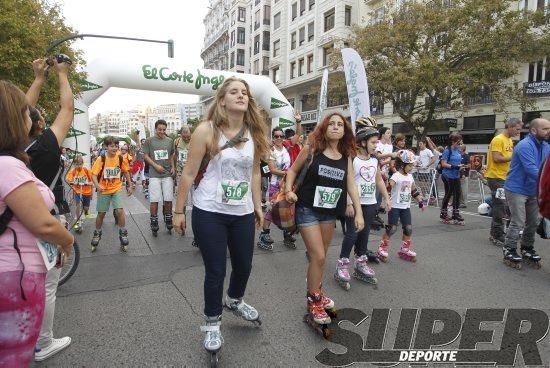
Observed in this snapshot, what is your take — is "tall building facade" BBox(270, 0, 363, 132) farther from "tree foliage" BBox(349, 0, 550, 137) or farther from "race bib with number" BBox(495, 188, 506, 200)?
"race bib with number" BBox(495, 188, 506, 200)

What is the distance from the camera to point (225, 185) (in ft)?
8.93

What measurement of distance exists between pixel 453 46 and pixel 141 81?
15.0m

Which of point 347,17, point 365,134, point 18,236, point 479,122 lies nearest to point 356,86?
point 365,134

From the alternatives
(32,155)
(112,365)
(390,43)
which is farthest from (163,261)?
(390,43)

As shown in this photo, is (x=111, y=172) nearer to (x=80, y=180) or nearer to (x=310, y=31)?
(x=80, y=180)

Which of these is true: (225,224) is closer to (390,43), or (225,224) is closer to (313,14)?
(390,43)

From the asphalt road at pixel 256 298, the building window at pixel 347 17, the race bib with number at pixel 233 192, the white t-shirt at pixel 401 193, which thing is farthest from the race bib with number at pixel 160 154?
the building window at pixel 347 17

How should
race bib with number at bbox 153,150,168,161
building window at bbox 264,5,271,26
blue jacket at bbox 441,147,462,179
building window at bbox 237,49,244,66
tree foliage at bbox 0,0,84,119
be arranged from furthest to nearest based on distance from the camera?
1. building window at bbox 237,49,244,66
2. building window at bbox 264,5,271,26
3. tree foliage at bbox 0,0,84,119
4. blue jacket at bbox 441,147,462,179
5. race bib with number at bbox 153,150,168,161

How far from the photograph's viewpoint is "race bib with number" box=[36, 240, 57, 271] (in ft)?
5.50

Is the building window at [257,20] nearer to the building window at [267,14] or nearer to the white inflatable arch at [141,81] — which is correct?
the building window at [267,14]

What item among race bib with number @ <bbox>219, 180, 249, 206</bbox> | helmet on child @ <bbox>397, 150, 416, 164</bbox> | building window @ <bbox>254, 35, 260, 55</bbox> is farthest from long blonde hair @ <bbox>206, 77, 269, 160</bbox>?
building window @ <bbox>254, 35, 260, 55</bbox>

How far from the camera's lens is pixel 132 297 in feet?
12.6

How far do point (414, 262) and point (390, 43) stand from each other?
17.0 meters

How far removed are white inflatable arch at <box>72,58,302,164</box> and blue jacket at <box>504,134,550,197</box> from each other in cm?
715
